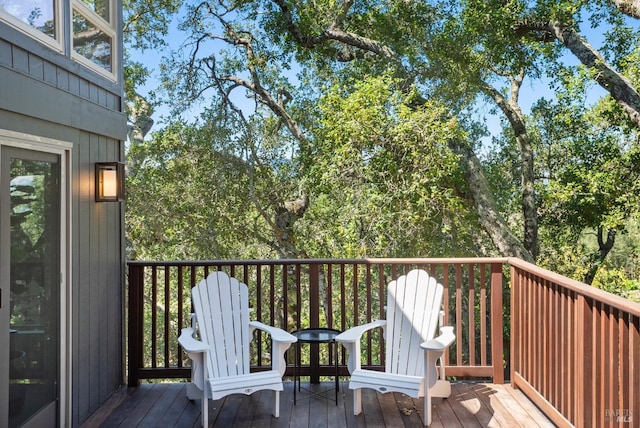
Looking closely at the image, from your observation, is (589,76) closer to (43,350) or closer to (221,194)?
(221,194)

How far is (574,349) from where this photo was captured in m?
3.13

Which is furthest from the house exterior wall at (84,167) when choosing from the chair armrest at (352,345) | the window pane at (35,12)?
the chair armrest at (352,345)

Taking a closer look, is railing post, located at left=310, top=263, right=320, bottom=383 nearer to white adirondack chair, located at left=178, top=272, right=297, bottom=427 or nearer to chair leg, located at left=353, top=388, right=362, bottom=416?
white adirondack chair, located at left=178, top=272, right=297, bottom=427

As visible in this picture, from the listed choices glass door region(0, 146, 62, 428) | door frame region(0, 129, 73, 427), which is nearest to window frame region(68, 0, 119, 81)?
door frame region(0, 129, 73, 427)

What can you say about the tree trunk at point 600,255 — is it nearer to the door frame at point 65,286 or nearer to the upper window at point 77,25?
the upper window at point 77,25

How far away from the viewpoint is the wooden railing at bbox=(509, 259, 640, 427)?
8.38ft

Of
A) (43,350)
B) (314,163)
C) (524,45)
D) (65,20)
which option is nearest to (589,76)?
(524,45)

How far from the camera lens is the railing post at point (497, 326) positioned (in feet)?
14.4

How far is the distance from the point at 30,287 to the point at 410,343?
2.48m

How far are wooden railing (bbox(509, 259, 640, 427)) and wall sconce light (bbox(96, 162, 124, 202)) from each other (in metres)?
2.99

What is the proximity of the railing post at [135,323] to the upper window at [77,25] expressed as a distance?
1619 millimetres

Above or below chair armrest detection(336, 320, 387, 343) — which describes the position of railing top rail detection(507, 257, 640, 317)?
above

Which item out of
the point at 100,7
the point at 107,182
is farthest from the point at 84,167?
the point at 100,7

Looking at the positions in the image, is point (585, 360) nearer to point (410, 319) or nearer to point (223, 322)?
point (410, 319)
